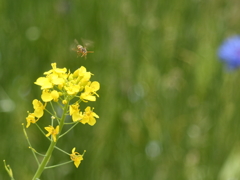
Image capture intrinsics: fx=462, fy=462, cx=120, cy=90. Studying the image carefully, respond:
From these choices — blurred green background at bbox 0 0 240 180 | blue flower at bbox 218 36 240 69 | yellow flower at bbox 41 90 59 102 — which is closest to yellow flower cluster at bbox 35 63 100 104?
yellow flower at bbox 41 90 59 102

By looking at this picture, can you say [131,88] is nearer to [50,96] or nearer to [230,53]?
[230,53]

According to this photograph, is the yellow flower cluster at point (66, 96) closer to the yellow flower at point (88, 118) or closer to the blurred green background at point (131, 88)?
the yellow flower at point (88, 118)

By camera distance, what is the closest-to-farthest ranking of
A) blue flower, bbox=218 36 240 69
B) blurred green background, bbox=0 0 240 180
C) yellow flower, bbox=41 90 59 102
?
yellow flower, bbox=41 90 59 102 < blurred green background, bbox=0 0 240 180 < blue flower, bbox=218 36 240 69

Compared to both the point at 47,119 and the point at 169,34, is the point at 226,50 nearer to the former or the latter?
the point at 169,34

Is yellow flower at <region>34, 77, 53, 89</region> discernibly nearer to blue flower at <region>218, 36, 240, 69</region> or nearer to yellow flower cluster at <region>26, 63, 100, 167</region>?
yellow flower cluster at <region>26, 63, 100, 167</region>

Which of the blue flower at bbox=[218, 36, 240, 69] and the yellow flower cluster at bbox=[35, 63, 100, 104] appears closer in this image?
the yellow flower cluster at bbox=[35, 63, 100, 104]

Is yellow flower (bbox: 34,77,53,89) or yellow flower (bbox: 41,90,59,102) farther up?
yellow flower (bbox: 34,77,53,89)
